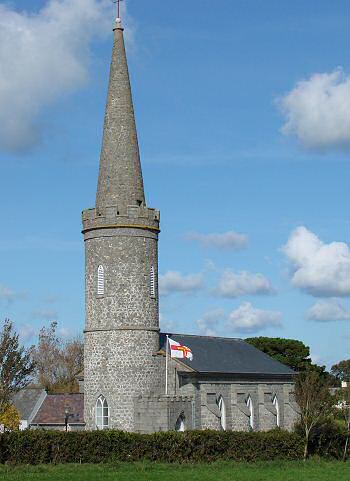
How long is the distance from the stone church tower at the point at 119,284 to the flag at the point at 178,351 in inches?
41.0

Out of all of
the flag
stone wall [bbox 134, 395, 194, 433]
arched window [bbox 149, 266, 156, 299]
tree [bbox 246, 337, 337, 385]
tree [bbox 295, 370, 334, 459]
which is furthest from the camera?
tree [bbox 246, 337, 337, 385]

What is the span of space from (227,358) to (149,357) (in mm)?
10193

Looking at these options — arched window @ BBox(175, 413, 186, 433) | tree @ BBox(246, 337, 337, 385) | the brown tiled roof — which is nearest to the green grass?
arched window @ BBox(175, 413, 186, 433)

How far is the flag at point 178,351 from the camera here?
53000 mm

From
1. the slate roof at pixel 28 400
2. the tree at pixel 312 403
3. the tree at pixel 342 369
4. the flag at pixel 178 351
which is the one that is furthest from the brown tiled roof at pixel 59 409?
the tree at pixel 342 369

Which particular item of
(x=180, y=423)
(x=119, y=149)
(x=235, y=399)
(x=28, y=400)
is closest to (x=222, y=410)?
(x=235, y=399)

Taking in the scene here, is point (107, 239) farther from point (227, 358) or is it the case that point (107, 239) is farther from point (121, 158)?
point (227, 358)

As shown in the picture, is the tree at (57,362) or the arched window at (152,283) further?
the tree at (57,362)

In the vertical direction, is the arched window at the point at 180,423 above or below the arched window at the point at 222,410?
below

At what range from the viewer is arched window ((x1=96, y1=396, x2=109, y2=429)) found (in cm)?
5141

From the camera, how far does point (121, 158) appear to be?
Answer: 5359 cm

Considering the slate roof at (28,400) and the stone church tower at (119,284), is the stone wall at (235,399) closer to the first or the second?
the stone church tower at (119,284)

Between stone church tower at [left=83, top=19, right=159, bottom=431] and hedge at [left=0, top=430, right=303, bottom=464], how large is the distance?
266 inches

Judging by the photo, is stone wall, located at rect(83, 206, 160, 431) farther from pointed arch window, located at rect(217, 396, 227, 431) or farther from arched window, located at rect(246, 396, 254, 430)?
arched window, located at rect(246, 396, 254, 430)
